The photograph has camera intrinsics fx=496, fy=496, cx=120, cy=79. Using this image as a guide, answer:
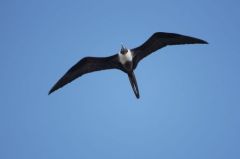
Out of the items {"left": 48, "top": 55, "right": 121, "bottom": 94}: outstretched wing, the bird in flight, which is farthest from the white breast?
{"left": 48, "top": 55, "right": 121, "bottom": 94}: outstretched wing

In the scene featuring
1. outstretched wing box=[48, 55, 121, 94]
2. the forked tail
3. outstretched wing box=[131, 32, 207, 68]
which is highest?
outstretched wing box=[131, 32, 207, 68]

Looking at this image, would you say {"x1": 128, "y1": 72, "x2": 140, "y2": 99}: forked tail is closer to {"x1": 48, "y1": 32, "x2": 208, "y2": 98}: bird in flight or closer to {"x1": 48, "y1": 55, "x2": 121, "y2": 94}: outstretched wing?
{"x1": 48, "y1": 32, "x2": 208, "y2": 98}: bird in flight

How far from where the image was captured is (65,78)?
22.7 metres

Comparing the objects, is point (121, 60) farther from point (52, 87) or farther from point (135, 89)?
point (52, 87)

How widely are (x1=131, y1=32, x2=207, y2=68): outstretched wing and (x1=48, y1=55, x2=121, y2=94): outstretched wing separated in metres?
1.04

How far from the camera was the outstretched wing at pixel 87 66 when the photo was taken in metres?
22.7

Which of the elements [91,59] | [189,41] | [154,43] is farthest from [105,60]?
[189,41]

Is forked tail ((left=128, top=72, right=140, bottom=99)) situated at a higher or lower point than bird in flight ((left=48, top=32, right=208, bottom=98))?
lower

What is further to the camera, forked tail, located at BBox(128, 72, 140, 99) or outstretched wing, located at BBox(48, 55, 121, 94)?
outstretched wing, located at BBox(48, 55, 121, 94)

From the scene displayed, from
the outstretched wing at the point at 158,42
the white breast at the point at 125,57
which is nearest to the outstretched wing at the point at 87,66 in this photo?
the white breast at the point at 125,57

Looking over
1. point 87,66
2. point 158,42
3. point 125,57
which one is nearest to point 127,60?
point 125,57

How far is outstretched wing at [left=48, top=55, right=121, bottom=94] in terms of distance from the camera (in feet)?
74.5

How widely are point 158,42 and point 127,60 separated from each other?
5.54ft

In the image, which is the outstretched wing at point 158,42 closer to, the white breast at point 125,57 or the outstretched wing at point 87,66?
the white breast at point 125,57
